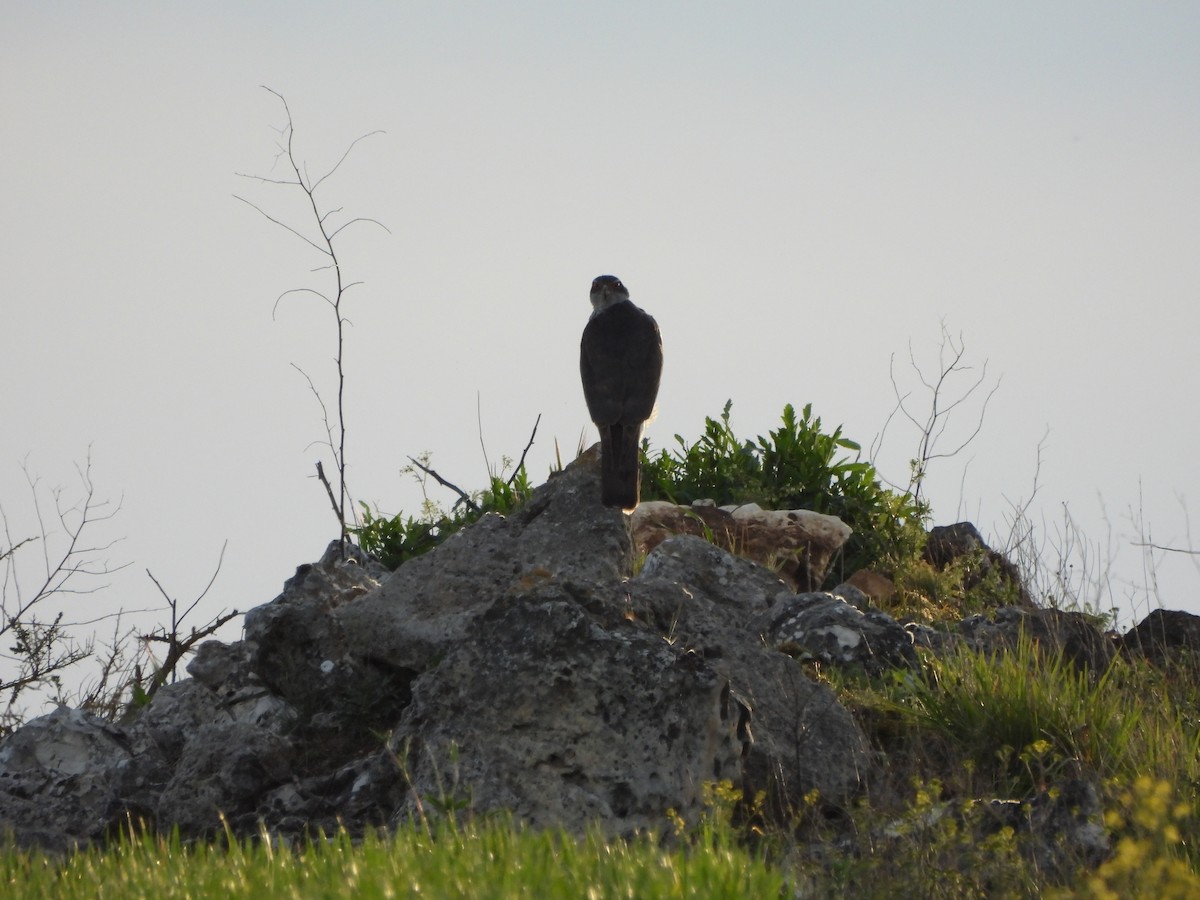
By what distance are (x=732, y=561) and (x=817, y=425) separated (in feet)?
13.7

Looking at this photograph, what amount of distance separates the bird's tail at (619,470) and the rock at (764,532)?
1544 millimetres

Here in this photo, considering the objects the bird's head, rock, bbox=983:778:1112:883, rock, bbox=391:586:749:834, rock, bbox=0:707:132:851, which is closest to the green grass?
rock, bbox=391:586:749:834

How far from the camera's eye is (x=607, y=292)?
12.0 m

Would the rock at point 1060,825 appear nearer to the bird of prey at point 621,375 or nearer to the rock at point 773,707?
the rock at point 773,707

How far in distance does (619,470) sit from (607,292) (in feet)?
12.4

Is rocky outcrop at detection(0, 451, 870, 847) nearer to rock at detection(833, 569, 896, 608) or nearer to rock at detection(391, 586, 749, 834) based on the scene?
rock at detection(391, 586, 749, 834)

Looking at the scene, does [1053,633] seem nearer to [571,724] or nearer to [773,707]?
[773,707]

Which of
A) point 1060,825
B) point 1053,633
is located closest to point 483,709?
point 1060,825

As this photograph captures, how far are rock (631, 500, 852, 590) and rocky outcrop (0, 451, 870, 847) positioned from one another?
7.01 ft

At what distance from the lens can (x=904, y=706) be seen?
23.2ft

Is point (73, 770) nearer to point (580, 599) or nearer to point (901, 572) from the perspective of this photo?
point (580, 599)

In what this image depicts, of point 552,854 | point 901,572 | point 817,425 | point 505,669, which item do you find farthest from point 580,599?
point 817,425

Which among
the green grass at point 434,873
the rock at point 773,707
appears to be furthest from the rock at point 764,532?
the green grass at point 434,873

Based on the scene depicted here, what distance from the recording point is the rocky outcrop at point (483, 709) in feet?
18.4
